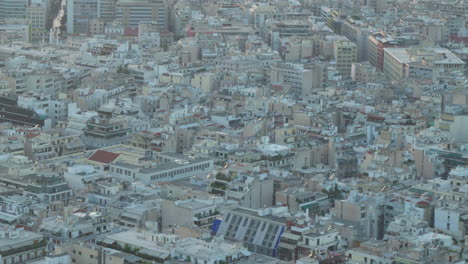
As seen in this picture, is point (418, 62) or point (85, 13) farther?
point (85, 13)

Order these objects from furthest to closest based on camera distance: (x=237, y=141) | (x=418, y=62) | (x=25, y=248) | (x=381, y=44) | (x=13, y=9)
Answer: (x=13, y=9) < (x=381, y=44) < (x=418, y=62) < (x=237, y=141) < (x=25, y=248)

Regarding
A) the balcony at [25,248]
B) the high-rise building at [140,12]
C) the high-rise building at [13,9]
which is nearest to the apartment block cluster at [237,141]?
the balcony at [25,248]

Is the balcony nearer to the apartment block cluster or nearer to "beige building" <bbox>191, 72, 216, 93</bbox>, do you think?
the apartment block cluster

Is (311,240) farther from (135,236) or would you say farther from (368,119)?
(368,119)

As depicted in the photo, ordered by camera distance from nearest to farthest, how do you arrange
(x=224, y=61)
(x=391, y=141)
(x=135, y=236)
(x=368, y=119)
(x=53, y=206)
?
(x=135, y=236), (x=53, y=206), (x=391, y=141), (x=368, y=119), (x=224, y=61)

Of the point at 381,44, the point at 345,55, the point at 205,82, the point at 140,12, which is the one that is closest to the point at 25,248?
the point at 205,82

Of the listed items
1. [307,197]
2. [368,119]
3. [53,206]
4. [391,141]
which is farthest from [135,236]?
[368,119]

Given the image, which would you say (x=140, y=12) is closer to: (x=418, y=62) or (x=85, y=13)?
(x=85, y=13)
